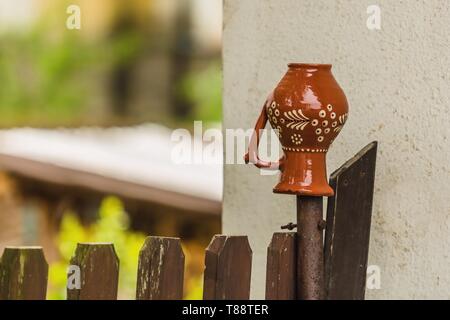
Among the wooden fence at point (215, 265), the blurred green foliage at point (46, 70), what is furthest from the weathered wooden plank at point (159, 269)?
the blurred green foliage at point (46, 70)

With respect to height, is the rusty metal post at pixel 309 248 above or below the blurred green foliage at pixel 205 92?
below

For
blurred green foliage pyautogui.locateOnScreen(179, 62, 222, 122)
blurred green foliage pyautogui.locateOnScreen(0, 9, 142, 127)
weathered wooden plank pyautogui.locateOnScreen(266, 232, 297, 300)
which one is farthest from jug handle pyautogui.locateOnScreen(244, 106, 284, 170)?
blurred green foliage pyautogui.locateOnScreen(0, 9, 142, 127)

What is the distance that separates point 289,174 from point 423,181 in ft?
1.04

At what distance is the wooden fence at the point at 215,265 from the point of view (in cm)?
190

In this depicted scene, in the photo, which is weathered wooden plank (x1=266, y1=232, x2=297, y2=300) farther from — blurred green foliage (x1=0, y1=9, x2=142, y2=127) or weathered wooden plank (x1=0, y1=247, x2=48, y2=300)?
blurred green foliage (x1=0, y1=9, x2=142, y2=127)

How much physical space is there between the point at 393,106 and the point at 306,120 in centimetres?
34

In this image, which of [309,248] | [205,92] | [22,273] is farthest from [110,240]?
[205,92]

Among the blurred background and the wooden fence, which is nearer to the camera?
the wooden fence

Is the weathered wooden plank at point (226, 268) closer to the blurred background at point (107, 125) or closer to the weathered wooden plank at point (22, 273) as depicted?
the weathered wooden plank at point (22, 273)

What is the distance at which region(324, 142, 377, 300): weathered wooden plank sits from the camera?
2.15 meters

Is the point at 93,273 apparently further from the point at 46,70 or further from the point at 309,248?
the point at 46,70

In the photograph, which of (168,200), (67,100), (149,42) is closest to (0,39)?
(67,100)

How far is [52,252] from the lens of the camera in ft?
19.4

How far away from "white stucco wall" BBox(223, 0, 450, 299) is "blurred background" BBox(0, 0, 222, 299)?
221 cm
